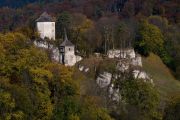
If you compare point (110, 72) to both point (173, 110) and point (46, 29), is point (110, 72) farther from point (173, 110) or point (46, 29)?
point (173, 110)

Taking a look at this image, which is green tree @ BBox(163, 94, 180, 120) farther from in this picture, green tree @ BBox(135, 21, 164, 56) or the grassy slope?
green tree @ BBox(135, 21, 164, 56)

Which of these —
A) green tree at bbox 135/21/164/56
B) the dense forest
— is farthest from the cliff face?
green tree at bbox 135/21/164/56

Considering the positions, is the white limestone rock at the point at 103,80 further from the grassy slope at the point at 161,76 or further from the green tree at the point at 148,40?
the green tree at the point at 148,40

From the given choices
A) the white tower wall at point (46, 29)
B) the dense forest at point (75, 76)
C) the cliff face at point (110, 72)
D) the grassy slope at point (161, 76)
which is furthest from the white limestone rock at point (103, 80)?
the grassy slope at point (161, 76)

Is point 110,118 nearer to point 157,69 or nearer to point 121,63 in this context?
point 121,63

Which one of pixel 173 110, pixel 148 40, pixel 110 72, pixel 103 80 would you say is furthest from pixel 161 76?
pixel 173 110

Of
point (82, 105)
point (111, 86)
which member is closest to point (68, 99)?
point (82, 105)

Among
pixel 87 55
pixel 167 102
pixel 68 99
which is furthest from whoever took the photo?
pixel 87 55

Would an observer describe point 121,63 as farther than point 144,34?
No
